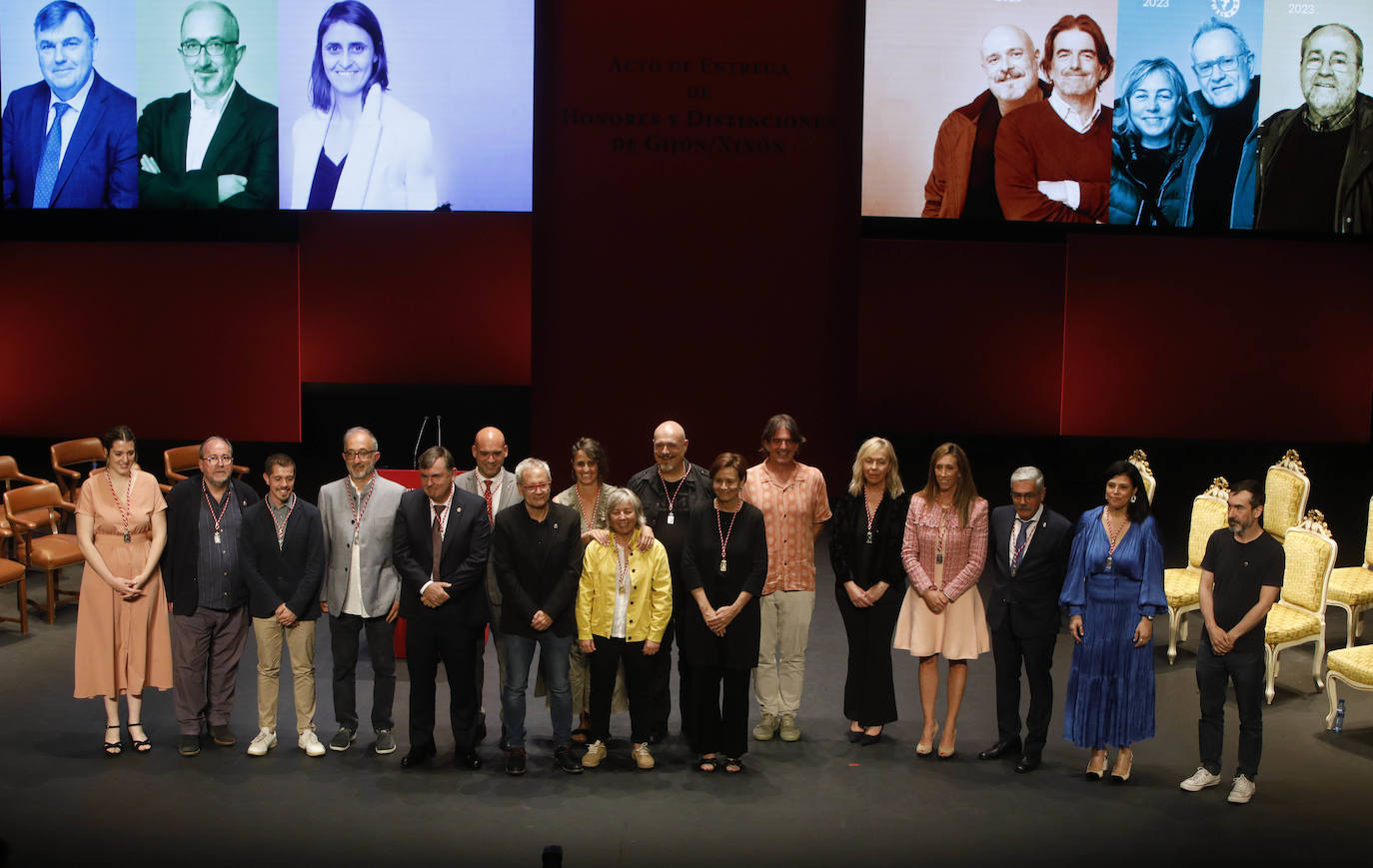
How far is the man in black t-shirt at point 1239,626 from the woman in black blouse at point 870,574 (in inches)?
47.1

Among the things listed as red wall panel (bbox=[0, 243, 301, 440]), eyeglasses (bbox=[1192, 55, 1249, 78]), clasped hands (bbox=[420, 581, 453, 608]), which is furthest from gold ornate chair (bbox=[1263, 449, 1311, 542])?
red wall panel (bbox=[0, 243, 301, 440])

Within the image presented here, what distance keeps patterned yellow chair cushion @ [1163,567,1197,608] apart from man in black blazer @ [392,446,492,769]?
11.8 ft

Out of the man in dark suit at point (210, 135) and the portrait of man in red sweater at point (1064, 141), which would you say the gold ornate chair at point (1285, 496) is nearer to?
the portrait of man in red sweater at point (1064, 141)

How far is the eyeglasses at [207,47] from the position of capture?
9273 mm

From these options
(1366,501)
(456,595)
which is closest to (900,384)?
(1366,501)

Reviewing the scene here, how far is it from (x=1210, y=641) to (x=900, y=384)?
5.44 metres

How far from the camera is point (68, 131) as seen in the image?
30.8ft

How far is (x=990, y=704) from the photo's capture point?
18.6 feet

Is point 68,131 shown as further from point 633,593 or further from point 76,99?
point 633,593

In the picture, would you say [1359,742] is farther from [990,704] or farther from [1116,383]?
[1116,383]

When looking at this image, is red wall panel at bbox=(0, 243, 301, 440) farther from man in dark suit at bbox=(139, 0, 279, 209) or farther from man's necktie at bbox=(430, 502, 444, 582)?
man's necktie at bbox=(430, 502, 444, 582)

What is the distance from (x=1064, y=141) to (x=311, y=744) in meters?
7.00

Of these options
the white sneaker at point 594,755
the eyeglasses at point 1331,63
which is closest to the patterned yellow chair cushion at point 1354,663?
the white sneaker at point 594,755

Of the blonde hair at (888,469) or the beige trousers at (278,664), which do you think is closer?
the beige trousers at (278,664)
